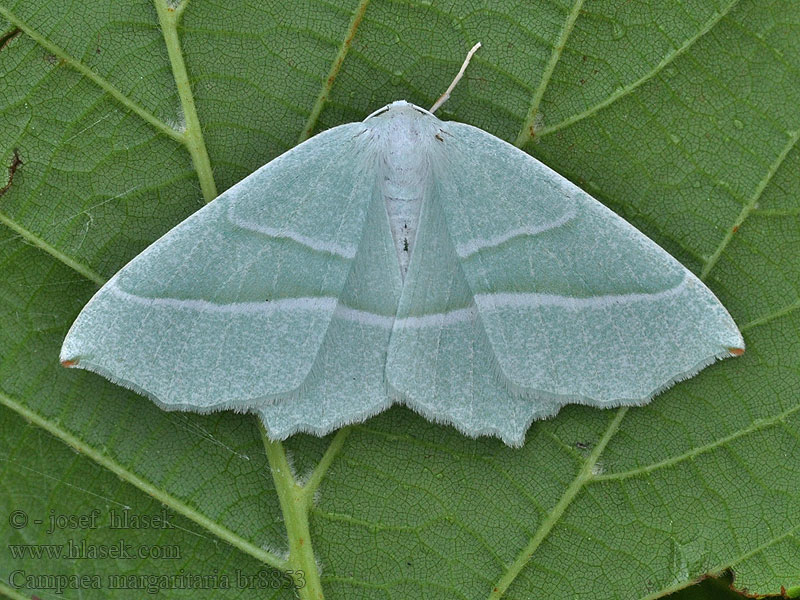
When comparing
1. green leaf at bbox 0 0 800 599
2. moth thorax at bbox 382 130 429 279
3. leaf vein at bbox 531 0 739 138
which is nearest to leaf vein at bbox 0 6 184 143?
green leaf at bbox 0 0 800 599

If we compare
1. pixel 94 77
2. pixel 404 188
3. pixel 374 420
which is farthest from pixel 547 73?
pixel 94 77

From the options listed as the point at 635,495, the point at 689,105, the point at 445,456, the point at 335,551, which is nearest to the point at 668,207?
the point at 689,105

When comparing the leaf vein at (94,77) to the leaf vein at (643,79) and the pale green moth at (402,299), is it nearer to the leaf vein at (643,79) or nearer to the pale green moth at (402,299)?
the pale green moth at (402,299)

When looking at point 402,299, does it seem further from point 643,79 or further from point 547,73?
point 643,79

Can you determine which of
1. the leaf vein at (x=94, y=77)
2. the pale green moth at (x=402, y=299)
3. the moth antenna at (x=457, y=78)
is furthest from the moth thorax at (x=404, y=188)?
the leaf vein at (x=94, y=77)

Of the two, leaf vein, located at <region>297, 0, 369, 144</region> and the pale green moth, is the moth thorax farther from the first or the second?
leaf vein, located at <region>297, 0, 369, 144</region>

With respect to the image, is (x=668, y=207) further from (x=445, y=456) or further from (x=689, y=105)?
(x=445, y=456)
